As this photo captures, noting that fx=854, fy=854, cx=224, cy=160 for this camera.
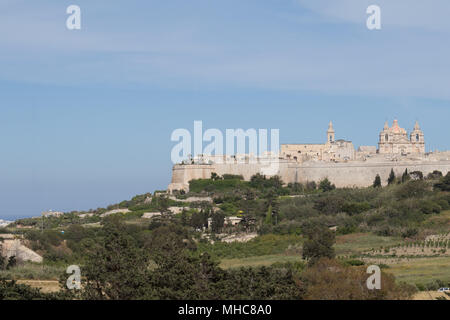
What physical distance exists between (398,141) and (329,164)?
13147mm

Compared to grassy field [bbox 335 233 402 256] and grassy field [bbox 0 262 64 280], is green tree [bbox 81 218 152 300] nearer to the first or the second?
grassy field [bbox 0 262 64 280]

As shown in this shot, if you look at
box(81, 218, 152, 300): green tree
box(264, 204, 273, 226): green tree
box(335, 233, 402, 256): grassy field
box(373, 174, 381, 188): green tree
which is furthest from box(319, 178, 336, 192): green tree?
box(81, 218, 152, 300): green tree

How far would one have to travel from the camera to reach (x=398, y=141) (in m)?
69.6

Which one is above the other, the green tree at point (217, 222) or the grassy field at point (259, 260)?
the green tree at point (217, 222)

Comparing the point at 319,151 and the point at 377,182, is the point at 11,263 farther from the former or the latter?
the point at 319,151

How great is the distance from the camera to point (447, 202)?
42.8m

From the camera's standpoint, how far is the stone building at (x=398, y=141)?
6912 centimetres

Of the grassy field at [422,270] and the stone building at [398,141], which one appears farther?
the stone building at [398,141]

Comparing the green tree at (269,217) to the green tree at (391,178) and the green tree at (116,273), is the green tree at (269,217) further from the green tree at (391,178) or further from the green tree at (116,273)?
the green tree at (116,273)

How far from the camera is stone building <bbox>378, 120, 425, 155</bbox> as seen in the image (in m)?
69.1

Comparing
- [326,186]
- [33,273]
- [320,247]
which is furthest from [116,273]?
[326,186]

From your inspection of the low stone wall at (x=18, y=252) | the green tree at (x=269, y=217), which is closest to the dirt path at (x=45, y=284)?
the low stone wall at (x=18, y=252)

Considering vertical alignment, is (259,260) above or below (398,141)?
below
